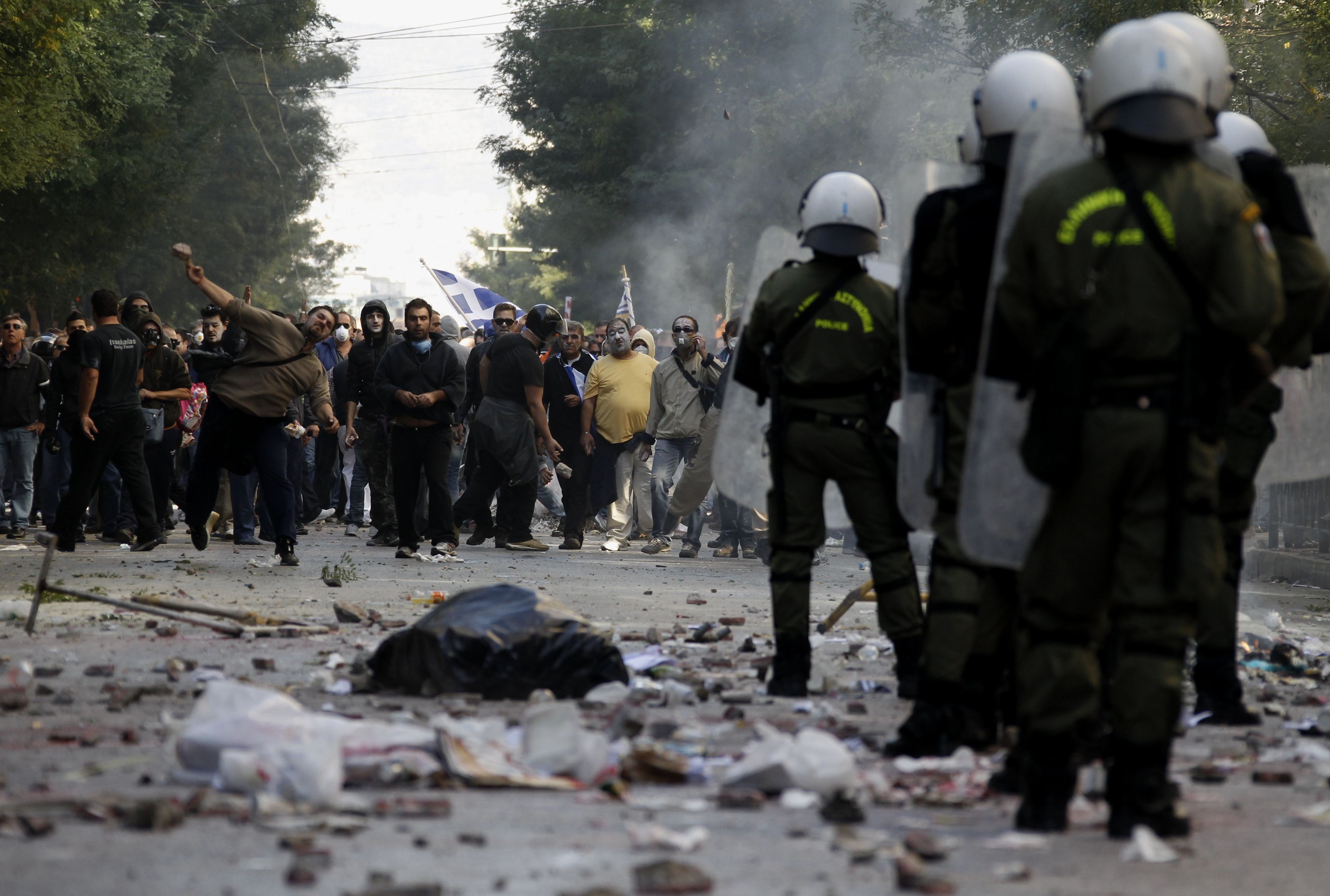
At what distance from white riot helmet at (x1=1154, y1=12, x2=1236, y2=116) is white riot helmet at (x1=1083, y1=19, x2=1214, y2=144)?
20 cm

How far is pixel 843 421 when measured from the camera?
19.7 feet

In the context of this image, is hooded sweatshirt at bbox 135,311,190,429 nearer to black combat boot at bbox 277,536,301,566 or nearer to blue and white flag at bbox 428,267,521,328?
black combat boot at bbox 277,536,301,566

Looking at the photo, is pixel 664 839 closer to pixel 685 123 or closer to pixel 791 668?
pixel 791 668

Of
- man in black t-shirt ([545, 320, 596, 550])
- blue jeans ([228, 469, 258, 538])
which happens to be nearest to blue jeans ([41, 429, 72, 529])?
blue jeans ([228, 469, 258, 538])

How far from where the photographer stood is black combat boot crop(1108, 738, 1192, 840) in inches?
149

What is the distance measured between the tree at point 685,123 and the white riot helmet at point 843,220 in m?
26.1

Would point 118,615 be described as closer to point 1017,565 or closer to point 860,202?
point 860,202

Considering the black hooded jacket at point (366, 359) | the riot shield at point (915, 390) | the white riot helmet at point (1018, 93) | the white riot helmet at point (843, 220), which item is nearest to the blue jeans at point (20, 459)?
the black hooded jacket at point (366, 359)

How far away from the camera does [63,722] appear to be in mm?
5238

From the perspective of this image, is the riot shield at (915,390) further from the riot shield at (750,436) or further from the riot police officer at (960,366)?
the riot shield at (750,436)

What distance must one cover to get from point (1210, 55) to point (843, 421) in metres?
1.99

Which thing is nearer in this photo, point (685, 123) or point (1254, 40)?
point (1254, 40)

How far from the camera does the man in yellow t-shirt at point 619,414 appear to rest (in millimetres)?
14836

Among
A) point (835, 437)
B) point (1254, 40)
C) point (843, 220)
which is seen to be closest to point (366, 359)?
point (843, 220)
